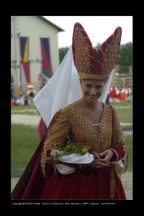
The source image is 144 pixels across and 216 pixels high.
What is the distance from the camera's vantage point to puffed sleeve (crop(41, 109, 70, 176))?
3613 millimetres

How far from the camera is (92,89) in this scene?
11.9ft

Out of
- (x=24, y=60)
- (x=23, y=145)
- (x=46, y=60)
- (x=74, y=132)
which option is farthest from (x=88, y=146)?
(x=46, y=60)

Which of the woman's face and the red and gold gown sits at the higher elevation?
the woman's face

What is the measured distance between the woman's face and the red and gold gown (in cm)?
16

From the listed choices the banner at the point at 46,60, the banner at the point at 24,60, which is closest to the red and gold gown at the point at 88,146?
the banner at the point at 24,60

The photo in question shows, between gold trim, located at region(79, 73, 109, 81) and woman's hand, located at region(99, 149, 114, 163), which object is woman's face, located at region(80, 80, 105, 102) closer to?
gold trim, located at region(79, 73, 109, 81)

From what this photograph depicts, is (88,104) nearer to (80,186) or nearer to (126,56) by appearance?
(80,186)

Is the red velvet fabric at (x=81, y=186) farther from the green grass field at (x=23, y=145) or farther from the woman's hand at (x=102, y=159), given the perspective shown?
the green grass field at (x=23, y=145)

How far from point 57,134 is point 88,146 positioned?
256mm

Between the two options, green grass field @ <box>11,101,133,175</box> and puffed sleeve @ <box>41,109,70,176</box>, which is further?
green grass field @ <box>11,101,133,175</box>

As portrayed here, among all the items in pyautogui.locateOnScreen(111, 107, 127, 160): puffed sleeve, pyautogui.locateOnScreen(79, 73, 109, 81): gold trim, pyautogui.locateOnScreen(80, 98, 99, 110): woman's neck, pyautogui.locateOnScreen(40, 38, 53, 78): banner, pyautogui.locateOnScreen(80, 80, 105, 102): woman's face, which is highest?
pyautogui.locateOnScreen(40, 38, 53, 78): banner

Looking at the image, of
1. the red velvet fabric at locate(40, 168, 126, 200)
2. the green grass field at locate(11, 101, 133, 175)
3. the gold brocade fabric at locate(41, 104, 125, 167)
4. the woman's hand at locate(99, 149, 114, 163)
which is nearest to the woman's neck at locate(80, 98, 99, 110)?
the gold brocade fabric at locate(41, 104, 125, 167)
